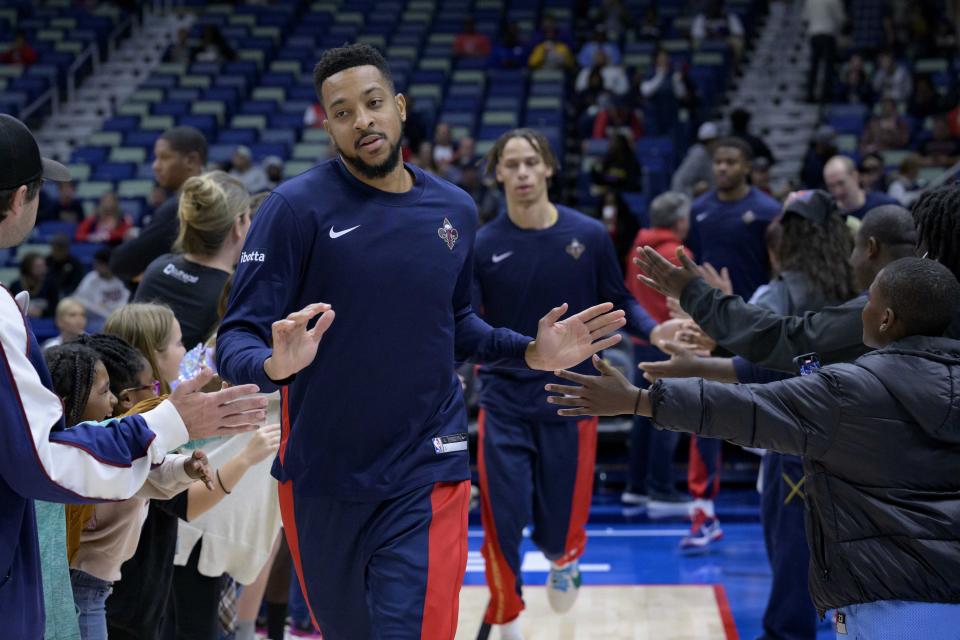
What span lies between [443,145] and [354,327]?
11.0 m

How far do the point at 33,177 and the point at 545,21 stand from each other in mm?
15485

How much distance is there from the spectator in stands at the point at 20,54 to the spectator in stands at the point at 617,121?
927 cm

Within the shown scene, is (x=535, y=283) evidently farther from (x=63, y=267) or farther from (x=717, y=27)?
(x=717, y=27)

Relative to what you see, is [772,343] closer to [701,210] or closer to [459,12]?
[701,210]

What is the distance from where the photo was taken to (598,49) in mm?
16406

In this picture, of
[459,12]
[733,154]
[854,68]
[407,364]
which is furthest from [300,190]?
[459,12]

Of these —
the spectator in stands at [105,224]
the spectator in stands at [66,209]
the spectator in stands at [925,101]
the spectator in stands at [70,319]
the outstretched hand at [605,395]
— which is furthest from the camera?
the spectator in stands at [66,209]

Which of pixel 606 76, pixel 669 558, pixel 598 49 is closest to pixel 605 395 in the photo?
pixel 669 558

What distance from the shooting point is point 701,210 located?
7.87m

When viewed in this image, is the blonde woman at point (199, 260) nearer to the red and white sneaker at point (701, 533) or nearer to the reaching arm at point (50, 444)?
the reaching arm at point (50, 444)

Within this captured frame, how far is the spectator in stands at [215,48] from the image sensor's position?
739 inches

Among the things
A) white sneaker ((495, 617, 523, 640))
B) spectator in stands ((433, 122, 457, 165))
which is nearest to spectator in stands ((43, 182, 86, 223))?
spectator in stands ((433, 122, 457, 165))

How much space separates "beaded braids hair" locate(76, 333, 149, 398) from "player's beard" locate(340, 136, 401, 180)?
3.16 ft

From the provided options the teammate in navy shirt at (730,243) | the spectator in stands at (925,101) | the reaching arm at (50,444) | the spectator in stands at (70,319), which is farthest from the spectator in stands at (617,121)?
the reaching arm at (50,444)
